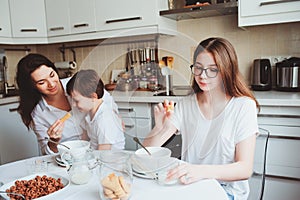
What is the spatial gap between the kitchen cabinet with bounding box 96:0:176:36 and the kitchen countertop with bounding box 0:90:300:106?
0.69 m

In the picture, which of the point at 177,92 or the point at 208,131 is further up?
the point at 177,92

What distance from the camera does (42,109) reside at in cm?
159

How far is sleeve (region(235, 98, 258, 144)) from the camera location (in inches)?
42.0

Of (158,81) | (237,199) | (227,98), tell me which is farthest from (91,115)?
(237,199)

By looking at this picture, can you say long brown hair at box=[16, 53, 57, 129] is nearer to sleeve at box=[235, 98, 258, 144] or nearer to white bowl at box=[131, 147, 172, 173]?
white bowl at box=[131, 147, 172, 173]

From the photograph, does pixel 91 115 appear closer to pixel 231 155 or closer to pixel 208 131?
pixel 208 131

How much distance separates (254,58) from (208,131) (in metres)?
1.15

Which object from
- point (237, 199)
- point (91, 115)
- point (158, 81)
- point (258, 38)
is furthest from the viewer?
point (258, 38)

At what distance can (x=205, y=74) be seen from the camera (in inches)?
44.5

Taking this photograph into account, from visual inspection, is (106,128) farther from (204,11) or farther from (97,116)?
(204,11)

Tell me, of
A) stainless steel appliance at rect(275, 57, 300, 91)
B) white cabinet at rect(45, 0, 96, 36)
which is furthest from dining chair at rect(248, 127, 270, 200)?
white cabinet at rect(45, 0, 96, 36)

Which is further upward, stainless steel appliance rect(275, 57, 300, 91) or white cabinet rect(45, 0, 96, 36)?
white cabinet rect(45, 0, 96, 36)

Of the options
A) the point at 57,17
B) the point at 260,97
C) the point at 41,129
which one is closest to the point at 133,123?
the point at 41,129

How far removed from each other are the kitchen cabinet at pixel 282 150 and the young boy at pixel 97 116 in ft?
3.04
